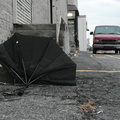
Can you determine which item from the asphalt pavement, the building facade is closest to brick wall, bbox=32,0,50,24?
the building facade

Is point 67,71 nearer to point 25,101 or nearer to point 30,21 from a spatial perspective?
point 25,101

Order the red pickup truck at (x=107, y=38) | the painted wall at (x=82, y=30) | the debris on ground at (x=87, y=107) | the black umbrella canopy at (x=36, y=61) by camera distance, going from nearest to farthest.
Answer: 1. the debris on ground at (x=87, y=107)
2. the black umbrella canopy at (x=36, y=61)
3. the red pickup truck at (x=107, y=38)
4. the painted wall at (x=82, y=30)

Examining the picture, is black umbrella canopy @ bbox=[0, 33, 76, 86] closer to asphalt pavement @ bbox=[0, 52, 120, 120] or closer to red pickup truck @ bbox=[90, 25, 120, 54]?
asphalt pavement @ bbox=[0, 52, 120, 120]

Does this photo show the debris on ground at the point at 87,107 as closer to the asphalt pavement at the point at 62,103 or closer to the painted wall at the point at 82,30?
the asphalt pavement at the point at 62,103

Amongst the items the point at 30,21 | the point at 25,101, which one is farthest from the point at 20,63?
the point at 30,21

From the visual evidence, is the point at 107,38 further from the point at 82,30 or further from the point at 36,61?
the point at 82,30

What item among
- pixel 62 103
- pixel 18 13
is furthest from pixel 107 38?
pixel 62 103

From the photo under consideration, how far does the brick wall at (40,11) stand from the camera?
865 centimetres

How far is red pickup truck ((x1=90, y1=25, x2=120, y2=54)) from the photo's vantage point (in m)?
14.9

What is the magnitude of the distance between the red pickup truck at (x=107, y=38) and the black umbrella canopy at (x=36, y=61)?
11.6 meters

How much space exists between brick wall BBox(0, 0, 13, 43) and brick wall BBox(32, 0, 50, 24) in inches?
107

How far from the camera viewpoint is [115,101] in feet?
8.93

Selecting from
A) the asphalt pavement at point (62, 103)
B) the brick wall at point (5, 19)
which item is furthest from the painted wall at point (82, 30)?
the asphalt pavement at point (62, 103)

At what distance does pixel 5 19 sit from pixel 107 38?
10508 mm
